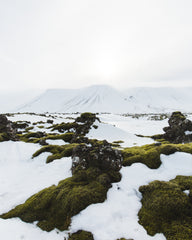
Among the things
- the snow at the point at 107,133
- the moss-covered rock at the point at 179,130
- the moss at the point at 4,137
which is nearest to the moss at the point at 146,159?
the moss-covered rock at the point at 179,130

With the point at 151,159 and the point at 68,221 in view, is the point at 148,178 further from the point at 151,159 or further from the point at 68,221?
the point at 68,221

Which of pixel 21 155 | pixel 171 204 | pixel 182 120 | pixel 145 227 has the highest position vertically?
pixel 182 120

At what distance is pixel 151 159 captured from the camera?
28.0 ft

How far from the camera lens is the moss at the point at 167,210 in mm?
4297

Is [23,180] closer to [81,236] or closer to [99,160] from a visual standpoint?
[99,160]

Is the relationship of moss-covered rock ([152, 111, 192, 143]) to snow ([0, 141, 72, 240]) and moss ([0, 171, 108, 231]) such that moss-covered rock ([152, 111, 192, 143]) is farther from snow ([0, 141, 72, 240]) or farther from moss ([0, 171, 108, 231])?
moss ([0, 171, 108, 231])

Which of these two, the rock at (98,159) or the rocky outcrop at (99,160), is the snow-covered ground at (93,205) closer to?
the rocky outcrop at (99,160)

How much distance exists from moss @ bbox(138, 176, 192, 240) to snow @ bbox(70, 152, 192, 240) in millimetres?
248

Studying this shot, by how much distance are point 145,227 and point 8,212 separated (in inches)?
224

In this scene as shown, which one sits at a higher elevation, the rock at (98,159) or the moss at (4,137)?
the rock at (98,159)

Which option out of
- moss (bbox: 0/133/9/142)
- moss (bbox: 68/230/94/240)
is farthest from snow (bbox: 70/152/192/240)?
moss (bbox: 0/133/9/142)

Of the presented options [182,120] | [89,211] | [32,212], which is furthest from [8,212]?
[182,120]

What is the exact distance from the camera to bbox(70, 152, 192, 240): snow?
4.52 metres

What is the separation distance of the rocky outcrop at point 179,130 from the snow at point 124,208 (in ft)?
40.7
